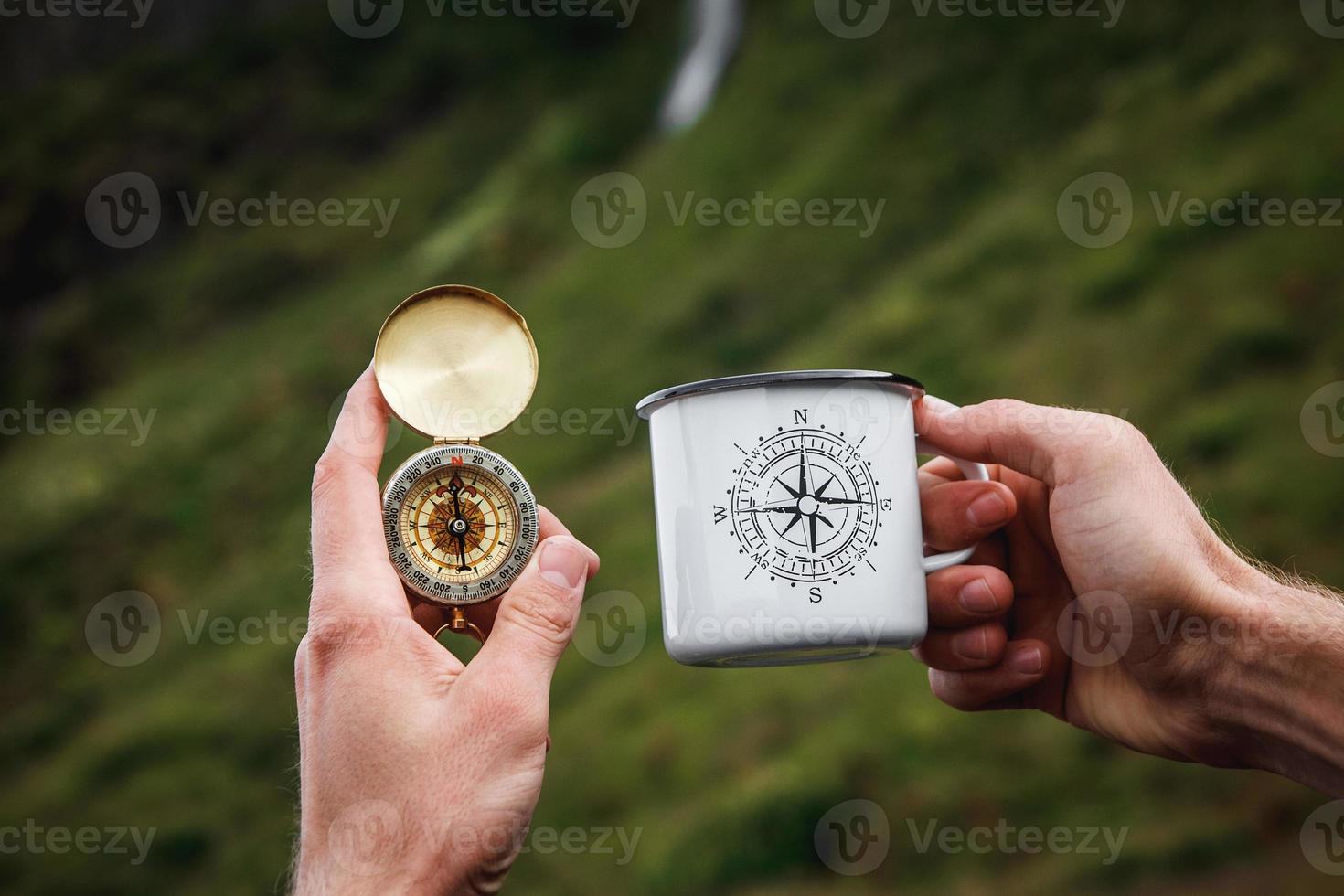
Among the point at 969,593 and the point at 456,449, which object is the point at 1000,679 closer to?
the point at 969,593

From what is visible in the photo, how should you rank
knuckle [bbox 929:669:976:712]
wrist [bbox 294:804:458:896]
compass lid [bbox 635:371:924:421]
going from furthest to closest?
knuckle [bbox 929:669:976:712] → compass lid [bbox 635:371:924:421] → wrist [bbox 294:804:458:896]

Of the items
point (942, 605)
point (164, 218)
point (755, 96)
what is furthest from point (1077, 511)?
point (164, 218)

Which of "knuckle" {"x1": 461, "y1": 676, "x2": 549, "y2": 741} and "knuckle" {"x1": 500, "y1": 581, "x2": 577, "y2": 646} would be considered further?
"knuckle" {"x1": 500, "y1": 581, "x2": 577, "y2": 646}

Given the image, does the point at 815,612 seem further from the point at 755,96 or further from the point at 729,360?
the point at 755,96

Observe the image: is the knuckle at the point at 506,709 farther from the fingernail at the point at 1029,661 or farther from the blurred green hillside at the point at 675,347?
the blurred green hillside at the point at 675,347

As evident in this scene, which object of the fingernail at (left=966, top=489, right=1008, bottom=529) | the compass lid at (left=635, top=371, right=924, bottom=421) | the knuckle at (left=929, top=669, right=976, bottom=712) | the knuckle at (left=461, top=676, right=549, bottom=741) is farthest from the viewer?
the knuckle at (left=929, top=669, right=976, bottom=712)

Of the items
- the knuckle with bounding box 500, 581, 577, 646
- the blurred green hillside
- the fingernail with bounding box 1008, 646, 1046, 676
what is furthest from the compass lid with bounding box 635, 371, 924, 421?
the blurred green hillside

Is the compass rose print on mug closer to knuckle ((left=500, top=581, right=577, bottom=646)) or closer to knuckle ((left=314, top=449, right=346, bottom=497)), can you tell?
knuckle ((left=500, top=581, right=577, bottom=646))

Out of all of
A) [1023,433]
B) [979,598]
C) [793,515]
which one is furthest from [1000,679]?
[793,515]

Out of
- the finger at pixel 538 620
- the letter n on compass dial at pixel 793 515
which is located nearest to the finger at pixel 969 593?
the letter n on compass dial at pixel 793 515
